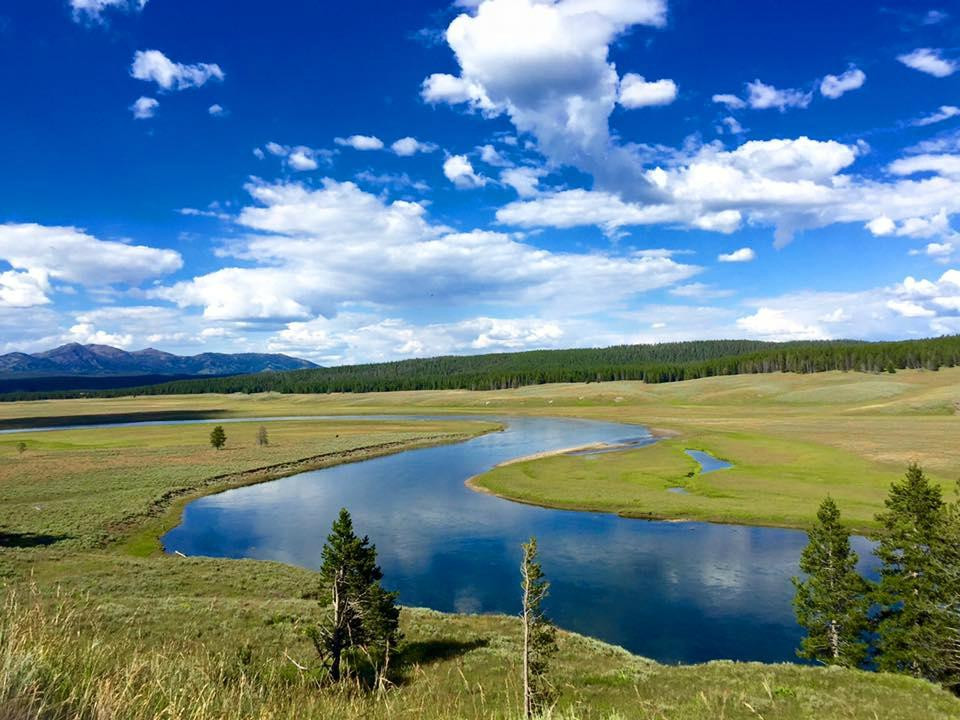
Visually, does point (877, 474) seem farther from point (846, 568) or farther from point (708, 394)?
point (708, 394)

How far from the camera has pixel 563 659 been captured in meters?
22.2

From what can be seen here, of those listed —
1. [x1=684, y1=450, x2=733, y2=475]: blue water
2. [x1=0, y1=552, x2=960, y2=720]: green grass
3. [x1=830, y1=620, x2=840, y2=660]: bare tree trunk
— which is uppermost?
[x1=0, y1=552, x2=960, y2=720]: green grass

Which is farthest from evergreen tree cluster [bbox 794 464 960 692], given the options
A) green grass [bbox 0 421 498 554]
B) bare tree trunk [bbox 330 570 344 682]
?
green grass [bbox 0 421 498 554]

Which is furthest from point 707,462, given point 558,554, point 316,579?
point 316,579

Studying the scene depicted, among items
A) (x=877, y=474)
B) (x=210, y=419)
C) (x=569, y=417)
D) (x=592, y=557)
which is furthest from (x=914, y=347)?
(x=210, y=419)

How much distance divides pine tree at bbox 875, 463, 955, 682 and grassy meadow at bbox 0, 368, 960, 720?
383 centimetres

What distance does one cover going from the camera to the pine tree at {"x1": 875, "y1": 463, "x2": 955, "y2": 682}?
839 inches

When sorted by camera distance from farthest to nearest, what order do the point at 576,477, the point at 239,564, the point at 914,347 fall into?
1. the point at 914,347
2. the point at 576,477
3. the point at 239,564

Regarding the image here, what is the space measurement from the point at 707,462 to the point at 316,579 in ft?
182

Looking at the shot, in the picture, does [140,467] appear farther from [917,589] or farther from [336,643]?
[917,589]

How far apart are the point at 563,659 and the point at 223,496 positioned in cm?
4950

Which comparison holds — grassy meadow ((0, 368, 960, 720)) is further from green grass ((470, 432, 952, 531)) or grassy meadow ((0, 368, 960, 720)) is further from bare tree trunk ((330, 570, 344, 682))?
bare tree trunk ((330, 570, 344, 682))

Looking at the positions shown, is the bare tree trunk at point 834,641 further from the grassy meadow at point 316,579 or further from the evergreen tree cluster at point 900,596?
the grassy meadow at point 316,579

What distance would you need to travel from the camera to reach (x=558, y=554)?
128ft
